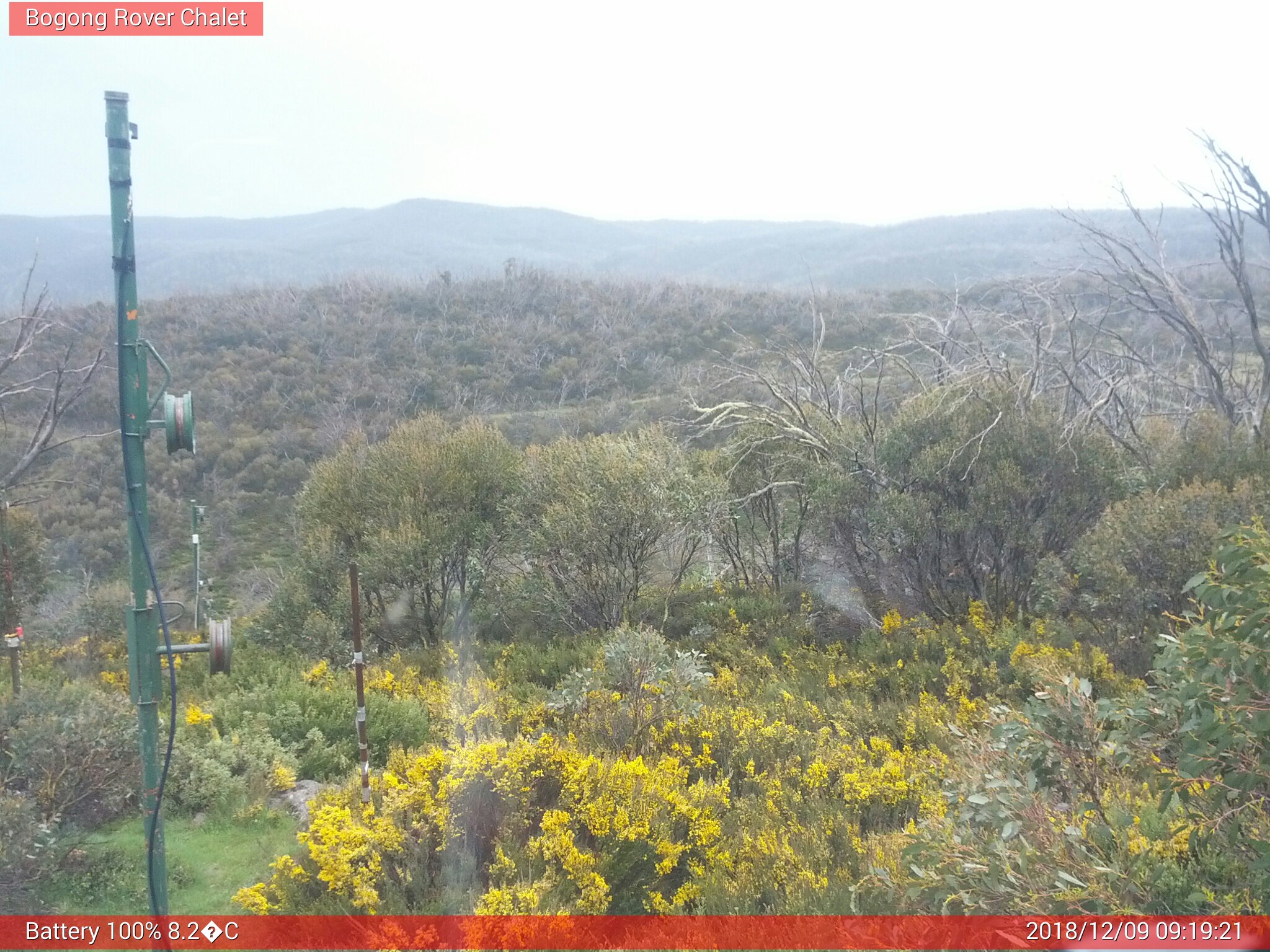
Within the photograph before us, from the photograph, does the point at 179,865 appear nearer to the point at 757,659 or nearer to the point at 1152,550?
the point at 757,659

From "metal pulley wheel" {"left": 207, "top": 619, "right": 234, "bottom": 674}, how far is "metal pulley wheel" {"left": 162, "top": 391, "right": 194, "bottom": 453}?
0.78 m

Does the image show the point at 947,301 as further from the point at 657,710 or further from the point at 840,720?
the point at 657,710

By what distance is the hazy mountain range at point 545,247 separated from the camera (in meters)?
11.6

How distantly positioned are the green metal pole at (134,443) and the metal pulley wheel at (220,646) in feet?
0.71

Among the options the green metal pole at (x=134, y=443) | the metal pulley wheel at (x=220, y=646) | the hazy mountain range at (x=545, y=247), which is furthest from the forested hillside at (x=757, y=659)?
the hazy mountain range at (x=545, y=247)

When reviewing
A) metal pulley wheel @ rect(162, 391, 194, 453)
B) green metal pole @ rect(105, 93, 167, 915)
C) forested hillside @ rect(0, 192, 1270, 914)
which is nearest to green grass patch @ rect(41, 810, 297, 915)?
forested hillside @ rect(0, 192, 1270, 914)

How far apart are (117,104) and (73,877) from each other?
4130 millimetres

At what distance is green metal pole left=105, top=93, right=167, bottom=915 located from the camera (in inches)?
124

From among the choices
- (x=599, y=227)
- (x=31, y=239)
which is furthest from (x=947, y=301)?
(x=599, y=227)

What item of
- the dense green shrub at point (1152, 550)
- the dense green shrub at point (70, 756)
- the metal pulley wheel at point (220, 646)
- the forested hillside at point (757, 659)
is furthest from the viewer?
the dense green shrub at point (1152, 550)

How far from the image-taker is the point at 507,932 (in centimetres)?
374

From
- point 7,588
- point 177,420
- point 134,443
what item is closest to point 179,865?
point 134,443

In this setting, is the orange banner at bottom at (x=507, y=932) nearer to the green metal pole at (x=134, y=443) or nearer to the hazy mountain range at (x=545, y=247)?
the green metal pole at (x=134, y=443)

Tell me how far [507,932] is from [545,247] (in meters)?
101
